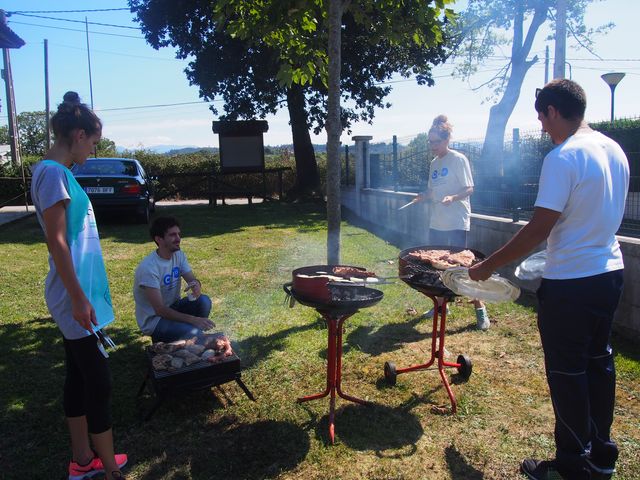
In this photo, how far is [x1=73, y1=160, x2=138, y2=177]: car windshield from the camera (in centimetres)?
1183

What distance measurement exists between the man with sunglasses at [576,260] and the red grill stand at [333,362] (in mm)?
1030

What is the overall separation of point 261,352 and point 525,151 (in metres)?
6.15

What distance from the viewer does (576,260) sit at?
234 cm

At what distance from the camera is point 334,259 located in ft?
16.0

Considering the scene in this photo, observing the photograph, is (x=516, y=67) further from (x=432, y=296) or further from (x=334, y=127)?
(x=432, y=296)

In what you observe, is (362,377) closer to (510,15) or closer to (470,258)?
(470,258)

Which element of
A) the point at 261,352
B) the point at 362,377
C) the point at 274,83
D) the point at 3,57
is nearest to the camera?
the point at 362,377

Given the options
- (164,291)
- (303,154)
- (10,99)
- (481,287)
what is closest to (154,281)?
(164,291)

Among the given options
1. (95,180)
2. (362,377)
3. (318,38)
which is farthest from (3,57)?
(362,377)

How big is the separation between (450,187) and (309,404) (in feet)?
8.67

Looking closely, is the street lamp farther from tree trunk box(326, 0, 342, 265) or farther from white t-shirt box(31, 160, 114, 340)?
white t-shirt box(31, 160, 114, 340)

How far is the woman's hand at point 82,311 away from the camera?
2227mm

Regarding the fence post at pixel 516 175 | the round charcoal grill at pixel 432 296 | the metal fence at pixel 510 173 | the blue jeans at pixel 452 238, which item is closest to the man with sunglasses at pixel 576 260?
the round charcoal grill at pixel 432 296

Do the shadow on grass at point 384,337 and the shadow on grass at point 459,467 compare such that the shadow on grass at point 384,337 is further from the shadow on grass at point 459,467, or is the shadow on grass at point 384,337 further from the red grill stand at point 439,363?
the shadow on grass at point 459,467
